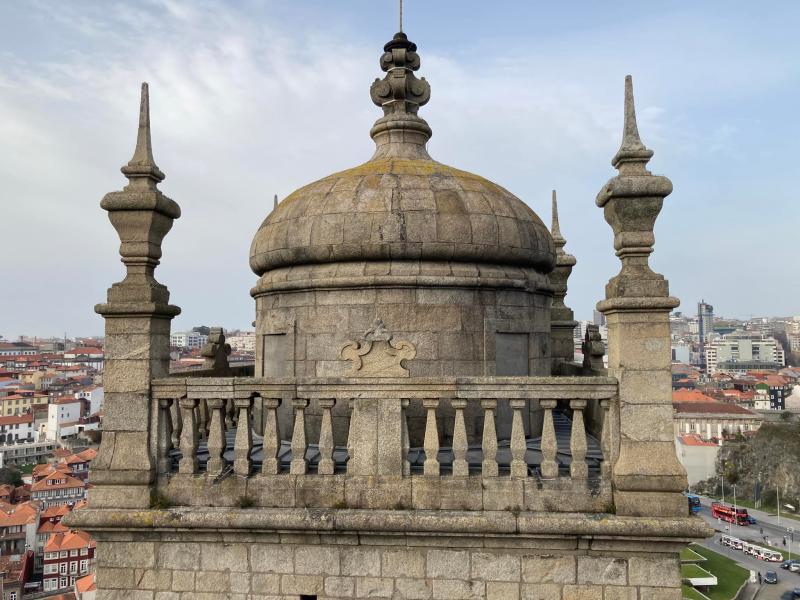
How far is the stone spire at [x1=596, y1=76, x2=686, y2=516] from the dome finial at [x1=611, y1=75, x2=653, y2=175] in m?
0.01

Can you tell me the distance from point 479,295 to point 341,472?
10.6 feet

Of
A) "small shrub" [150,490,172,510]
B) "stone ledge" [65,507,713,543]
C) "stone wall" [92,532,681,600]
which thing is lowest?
"stone wall" [92,532,681,600]

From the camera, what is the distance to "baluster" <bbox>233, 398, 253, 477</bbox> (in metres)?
6.08

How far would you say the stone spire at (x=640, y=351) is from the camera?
564 centimetres

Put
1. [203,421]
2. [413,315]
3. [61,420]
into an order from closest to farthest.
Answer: [413,315] < [203,421] < [61,420]

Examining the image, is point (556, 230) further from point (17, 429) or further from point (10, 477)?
point (17, 429)

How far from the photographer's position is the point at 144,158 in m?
6.58

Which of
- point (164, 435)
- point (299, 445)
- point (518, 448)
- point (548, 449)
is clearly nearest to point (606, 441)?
point (548, 449)

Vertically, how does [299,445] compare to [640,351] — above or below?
below

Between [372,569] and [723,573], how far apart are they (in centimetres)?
5686

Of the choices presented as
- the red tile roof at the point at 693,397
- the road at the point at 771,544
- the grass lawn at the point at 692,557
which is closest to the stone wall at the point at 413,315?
the road at the point at 771,544

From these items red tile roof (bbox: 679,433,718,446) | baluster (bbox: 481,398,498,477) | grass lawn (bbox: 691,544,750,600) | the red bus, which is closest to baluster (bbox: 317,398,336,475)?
baluster (bbox: 481,398,498,477)

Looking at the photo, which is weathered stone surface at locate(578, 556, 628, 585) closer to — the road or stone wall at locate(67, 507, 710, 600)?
stone wall at locate(67, 507, 710, 600)

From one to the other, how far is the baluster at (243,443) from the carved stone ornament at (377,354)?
44.9 inches
